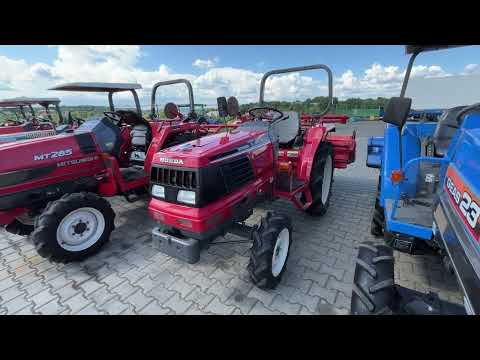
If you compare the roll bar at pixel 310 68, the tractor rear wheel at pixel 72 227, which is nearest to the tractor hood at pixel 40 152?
the tractor rear wheel at pixel 72 227

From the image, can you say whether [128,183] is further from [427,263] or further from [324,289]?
[427,263]

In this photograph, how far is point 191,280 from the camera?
2217 mm

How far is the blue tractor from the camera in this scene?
44.9 inches

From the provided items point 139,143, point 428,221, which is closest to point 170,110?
point 139,143

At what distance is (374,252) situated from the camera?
1.48 m

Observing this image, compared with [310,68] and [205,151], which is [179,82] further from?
[205,151]

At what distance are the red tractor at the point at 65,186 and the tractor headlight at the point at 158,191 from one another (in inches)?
41.5

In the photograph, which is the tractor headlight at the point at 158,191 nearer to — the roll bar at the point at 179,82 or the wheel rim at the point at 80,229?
the wheel rim at the point at 80,229

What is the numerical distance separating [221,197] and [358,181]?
409 centimetres

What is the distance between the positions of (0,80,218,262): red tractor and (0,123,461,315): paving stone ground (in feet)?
0.94

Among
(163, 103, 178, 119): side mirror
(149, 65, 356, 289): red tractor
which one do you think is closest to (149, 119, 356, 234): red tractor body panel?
(149, 65, 356, 289): red tractor

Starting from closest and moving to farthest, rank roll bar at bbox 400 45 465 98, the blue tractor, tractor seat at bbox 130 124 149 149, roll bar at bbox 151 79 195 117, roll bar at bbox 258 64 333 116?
the blue tractor, roll bar at bbox 400 45 465 98, roll bar at bbox 258 64 333 116, tractor seat at bbox 130 124 149 149, roll bar at bbox 151 79 195 117

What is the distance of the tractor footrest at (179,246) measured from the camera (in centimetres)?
177

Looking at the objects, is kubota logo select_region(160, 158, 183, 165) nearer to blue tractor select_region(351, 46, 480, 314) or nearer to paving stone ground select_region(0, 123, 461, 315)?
paving stone ground select_region(0, 123, 461, 315)
